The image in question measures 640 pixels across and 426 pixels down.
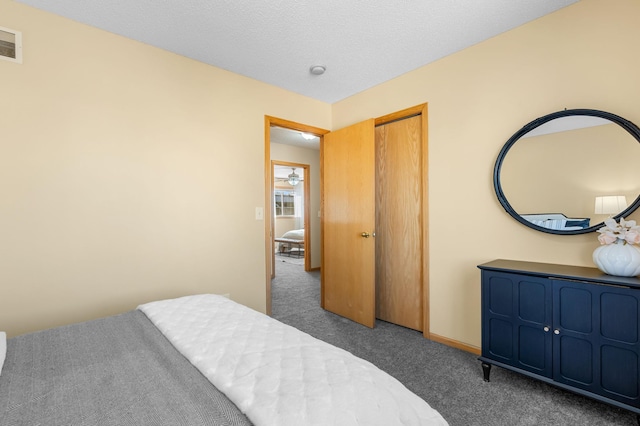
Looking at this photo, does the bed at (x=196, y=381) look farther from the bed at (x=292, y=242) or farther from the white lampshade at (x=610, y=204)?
the bed at (x=292, y=242)

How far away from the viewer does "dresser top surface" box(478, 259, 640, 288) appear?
153 cm

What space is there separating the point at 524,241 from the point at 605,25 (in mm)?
1453

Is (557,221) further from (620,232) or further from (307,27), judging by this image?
(307,27)

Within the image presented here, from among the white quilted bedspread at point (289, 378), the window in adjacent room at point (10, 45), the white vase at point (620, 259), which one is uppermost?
the window in adjacent room at point (10, 45)

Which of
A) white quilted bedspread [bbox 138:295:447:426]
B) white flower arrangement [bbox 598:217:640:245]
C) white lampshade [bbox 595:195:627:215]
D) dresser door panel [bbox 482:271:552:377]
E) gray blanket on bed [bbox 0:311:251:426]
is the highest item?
white lampshade [bbox 595:195:627:215]

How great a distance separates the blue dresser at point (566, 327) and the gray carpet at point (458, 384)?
0.50 ft

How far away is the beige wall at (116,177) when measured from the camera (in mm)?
1861

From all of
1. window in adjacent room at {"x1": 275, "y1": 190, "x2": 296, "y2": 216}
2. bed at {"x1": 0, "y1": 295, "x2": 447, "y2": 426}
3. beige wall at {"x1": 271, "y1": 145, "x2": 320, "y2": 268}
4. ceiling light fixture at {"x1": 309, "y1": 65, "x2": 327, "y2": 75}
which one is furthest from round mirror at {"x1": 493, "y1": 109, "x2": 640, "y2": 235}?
window in adjacent room at {"x1": 275, "y1": 190, "x2": 296, "y2": 216}

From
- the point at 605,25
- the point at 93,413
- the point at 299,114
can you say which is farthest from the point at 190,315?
the point at 605,25

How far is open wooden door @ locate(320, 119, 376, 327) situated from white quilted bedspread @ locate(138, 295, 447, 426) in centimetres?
184

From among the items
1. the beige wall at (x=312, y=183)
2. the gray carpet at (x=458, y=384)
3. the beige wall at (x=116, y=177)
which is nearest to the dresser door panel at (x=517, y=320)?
the gray carpet at (x=458, y=384)

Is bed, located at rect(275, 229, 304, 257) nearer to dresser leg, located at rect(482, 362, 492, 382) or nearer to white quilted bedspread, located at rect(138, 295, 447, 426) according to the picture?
dresser leg, located at rect(482, 362, 492, 382)

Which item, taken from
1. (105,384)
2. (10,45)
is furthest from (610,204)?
(10,45)

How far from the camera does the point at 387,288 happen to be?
315 cm
